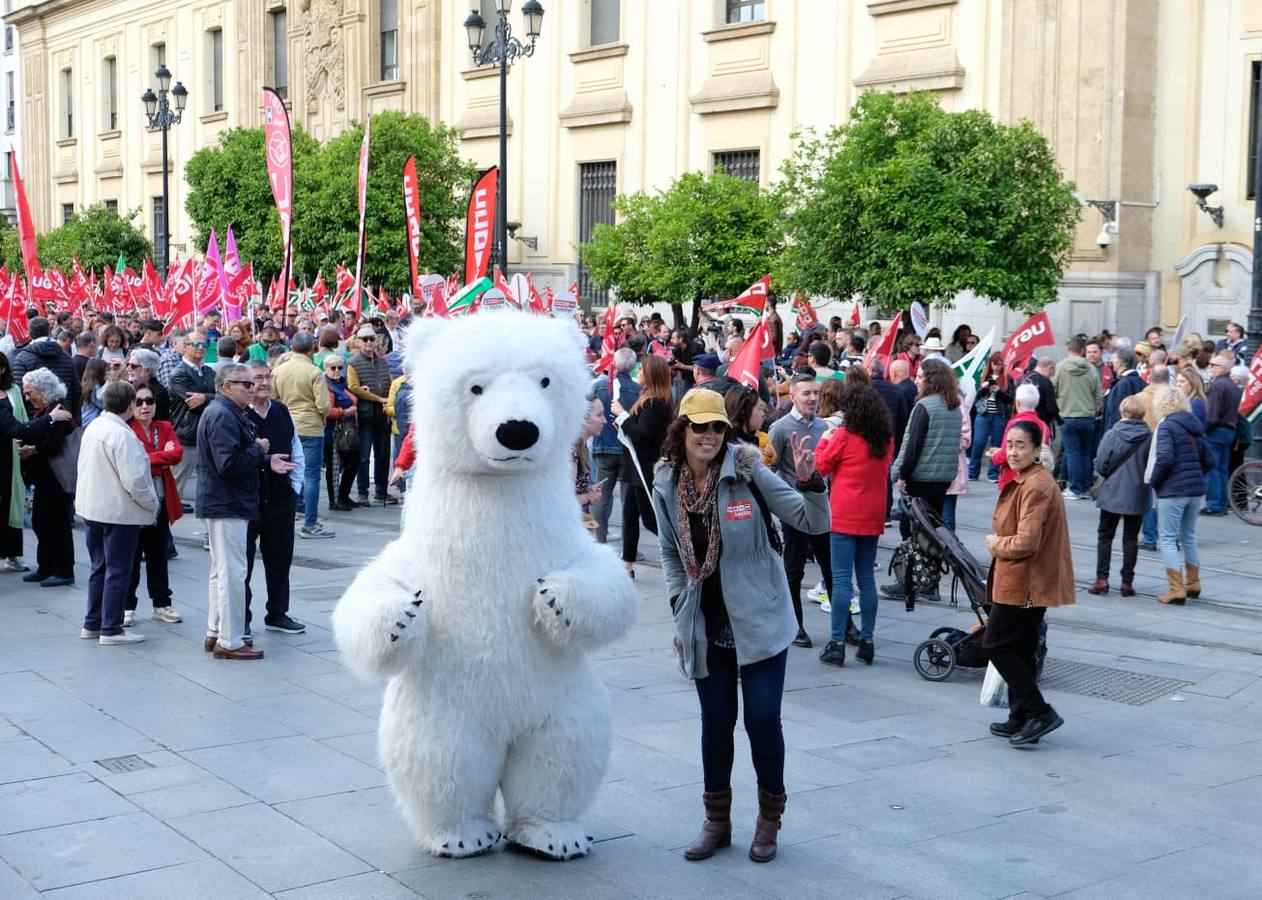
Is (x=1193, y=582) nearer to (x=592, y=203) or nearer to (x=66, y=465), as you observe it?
(x=66, y=465)

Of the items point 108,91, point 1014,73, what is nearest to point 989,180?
point 1014,73

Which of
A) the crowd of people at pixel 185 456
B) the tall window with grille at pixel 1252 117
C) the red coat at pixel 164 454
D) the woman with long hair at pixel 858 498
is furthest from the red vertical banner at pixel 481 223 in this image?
the tall window with grille at pixel 1252 117

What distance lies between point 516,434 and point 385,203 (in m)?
24.9

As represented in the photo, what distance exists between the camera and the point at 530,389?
5.34 m

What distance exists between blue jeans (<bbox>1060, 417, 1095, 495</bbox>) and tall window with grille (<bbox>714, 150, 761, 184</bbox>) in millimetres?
10938

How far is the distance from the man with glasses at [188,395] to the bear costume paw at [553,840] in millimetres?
6929

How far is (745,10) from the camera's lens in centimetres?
2609

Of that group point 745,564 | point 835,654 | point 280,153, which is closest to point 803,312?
point 280,153

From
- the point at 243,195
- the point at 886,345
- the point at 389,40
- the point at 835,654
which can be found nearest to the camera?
the point at 835,654

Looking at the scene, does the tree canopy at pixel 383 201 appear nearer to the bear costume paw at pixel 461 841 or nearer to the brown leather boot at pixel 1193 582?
the brown leather boot at pixel 1193 582

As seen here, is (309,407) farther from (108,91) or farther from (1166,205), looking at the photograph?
(108,91)

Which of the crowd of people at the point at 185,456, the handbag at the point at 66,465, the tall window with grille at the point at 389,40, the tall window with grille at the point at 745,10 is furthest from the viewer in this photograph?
the tall window with grille at the point at 389,40

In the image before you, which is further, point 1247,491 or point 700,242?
point 700,242

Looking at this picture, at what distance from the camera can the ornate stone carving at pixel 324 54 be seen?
3584 centimetres
